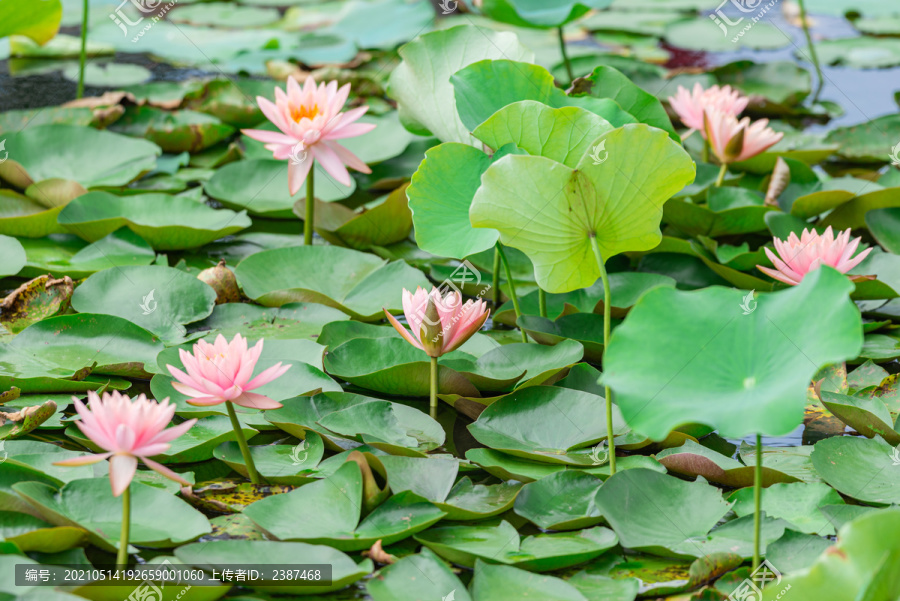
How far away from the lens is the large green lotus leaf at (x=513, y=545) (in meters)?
1.25

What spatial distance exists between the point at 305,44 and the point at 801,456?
3.77 m

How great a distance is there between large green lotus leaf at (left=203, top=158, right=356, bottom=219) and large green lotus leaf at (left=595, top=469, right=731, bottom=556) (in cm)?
160

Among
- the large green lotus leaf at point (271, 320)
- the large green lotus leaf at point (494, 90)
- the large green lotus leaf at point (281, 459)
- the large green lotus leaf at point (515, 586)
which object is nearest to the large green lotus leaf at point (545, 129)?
the large green lotus leaf at point (494, 90)

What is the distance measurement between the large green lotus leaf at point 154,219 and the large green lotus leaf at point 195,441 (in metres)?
0.86

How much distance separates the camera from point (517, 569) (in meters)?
1.22

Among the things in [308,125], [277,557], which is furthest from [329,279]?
[277,557]

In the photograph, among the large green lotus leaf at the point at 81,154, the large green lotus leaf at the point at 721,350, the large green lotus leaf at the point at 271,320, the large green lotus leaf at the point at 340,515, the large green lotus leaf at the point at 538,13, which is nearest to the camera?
the large green lotus leaf at the point at 721,350

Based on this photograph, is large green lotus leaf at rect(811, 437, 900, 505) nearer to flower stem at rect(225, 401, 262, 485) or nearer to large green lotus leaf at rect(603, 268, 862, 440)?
large green lotus leaf at rect(603, 268, 862, 440)

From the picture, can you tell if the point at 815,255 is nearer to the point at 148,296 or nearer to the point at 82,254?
the point at 148,296

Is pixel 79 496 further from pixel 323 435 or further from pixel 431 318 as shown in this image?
pixel 431 318

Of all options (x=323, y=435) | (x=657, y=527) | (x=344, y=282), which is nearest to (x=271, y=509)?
(x=323, y=435)

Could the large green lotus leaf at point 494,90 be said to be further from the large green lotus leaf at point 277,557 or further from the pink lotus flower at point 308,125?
the large green lotus leaf at point 277,557

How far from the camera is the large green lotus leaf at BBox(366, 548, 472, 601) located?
117cm

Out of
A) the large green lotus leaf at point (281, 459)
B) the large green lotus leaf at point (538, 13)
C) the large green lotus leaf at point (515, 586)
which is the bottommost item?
the large green lotus leaf at point (281, 459)
